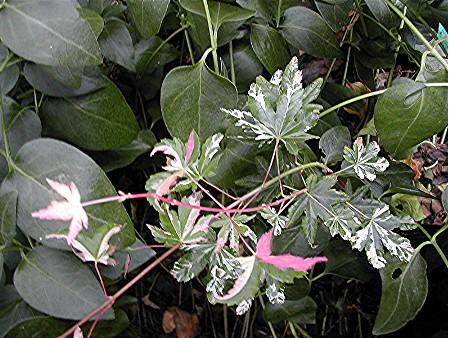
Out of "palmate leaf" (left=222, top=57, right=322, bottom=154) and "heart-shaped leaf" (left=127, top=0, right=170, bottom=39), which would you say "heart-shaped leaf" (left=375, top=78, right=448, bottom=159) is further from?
"heart-shaped leaf" (left=127, top=0, right=170, bottom=39)

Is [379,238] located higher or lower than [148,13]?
lower

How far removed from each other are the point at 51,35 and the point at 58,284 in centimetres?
18

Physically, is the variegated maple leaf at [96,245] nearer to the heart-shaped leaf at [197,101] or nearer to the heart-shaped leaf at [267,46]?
the heart-shaped leaf at [197,101]

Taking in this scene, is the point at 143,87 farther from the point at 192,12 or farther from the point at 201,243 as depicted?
the point at 201,243

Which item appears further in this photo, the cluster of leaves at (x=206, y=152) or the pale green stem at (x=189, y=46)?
the pale green stem at (x=189, y=46)

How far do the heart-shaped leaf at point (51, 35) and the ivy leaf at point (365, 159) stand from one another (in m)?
0.19

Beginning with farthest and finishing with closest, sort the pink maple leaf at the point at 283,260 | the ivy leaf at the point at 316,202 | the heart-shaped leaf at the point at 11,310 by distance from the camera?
the heart-shaped leaf at the point at 11,310 < the ivy leaf at the point at 316,202 < the pink maple leaf at the point at 283,260

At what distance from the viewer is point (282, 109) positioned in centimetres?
44

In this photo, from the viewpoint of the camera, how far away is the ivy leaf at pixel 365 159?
48cm

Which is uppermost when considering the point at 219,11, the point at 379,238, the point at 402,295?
the point at 219,11

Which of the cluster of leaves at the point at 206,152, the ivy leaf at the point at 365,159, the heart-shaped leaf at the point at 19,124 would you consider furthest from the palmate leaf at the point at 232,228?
the heart-shaped leaf at the point at 19,124

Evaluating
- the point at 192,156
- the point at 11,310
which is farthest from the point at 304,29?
Result: the point at 11,310

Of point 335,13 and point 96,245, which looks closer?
point 96,245

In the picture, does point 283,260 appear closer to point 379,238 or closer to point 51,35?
point 379,238
